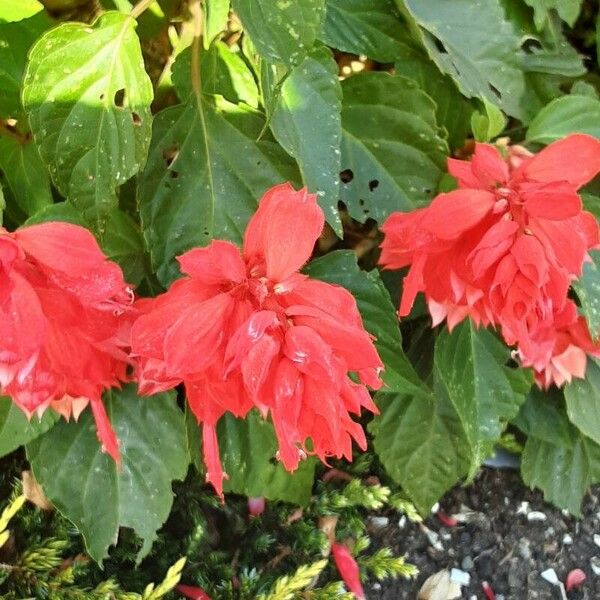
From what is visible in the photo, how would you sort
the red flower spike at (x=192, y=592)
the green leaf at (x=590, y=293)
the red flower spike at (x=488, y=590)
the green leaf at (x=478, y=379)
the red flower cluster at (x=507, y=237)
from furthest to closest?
the red flower spike at (x=488, y=590) → the red flower spike at (x=192, y=592) → the green leaf at (x=478, y=379) → the green leaf at (x=590, y=293) → the red flower cluster at (x=507, y=237)

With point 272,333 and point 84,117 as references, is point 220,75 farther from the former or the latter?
point 272,333

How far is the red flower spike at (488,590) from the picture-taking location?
120 cm

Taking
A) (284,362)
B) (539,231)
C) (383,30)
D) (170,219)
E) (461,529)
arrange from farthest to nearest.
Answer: (461,529), (383,30), (170,219), (539,231), (284,362)

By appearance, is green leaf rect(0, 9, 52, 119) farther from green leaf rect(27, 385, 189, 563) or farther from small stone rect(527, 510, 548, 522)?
small stone rect(527, 510, 548, 522)

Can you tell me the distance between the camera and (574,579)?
4.00 ft

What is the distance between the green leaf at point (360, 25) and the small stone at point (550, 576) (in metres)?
0.81

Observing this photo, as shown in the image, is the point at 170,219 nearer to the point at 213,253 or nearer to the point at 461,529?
the point at 213,253

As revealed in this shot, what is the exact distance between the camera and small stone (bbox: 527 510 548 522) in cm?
128

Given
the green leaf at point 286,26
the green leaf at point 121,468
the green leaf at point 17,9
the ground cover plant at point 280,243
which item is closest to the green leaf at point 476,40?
the ground cover plant at point 280,243

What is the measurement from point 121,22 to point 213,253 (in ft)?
1.04

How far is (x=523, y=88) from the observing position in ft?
3.13

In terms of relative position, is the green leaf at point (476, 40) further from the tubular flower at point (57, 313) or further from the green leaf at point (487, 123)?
the tubular flower at point (57, 313)

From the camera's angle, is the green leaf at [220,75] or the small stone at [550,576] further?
the small stone at [550,576]

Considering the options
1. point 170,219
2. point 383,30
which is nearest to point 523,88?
point 383,30
